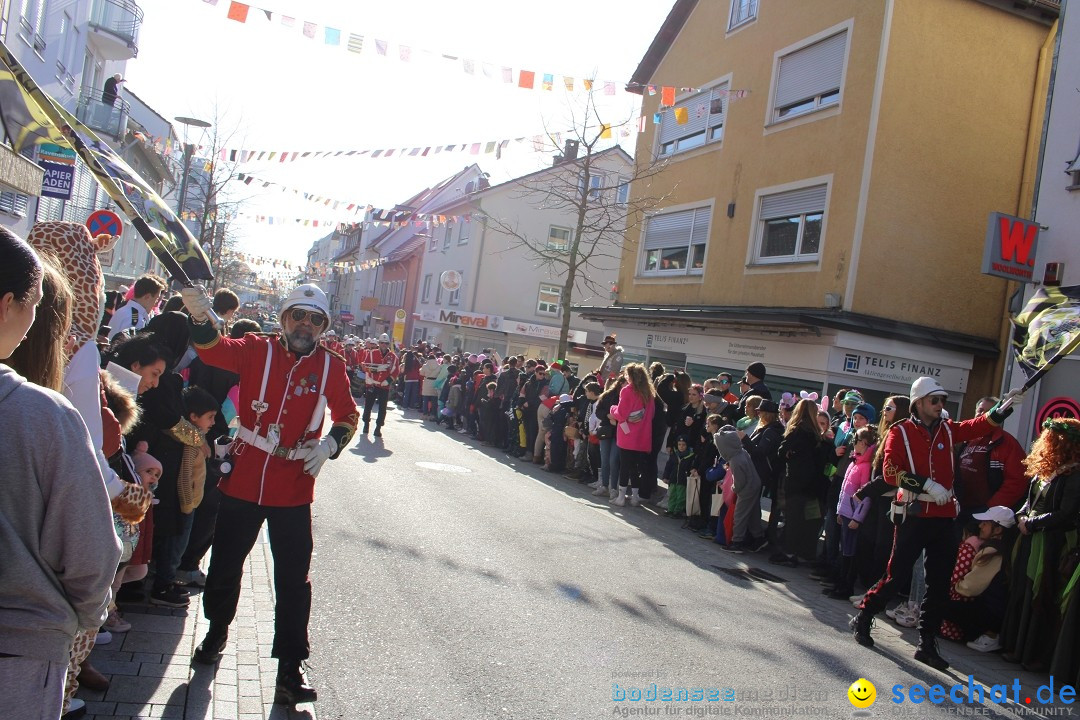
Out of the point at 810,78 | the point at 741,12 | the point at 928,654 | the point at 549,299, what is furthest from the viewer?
the point at 549,299

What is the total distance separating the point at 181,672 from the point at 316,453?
4.17ft

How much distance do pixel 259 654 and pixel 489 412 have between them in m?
14.1

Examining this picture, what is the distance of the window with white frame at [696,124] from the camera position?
20.1 meters

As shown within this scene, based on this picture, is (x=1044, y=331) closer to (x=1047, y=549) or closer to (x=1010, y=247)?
(x=1047, y=549)

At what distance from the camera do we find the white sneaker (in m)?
6.97

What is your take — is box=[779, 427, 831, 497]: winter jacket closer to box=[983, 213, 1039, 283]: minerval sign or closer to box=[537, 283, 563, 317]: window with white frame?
box=[983, 213, 1039, 283]: minerval sign

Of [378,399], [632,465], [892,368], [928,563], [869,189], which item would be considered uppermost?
[869,189]

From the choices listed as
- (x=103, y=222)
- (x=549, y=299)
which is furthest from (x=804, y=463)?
(x=549, y=299)

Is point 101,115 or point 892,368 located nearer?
point 892,368

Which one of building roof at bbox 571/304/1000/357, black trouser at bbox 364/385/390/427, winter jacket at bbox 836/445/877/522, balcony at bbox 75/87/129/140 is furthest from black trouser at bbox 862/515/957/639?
balcony at bbox 75/87/129/140

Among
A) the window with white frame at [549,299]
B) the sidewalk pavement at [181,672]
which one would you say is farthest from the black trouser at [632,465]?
the window with white frame at [549,299]

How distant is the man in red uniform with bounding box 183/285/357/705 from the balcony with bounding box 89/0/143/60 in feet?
86.2

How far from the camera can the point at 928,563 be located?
6.42 meters

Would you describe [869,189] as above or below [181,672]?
above
